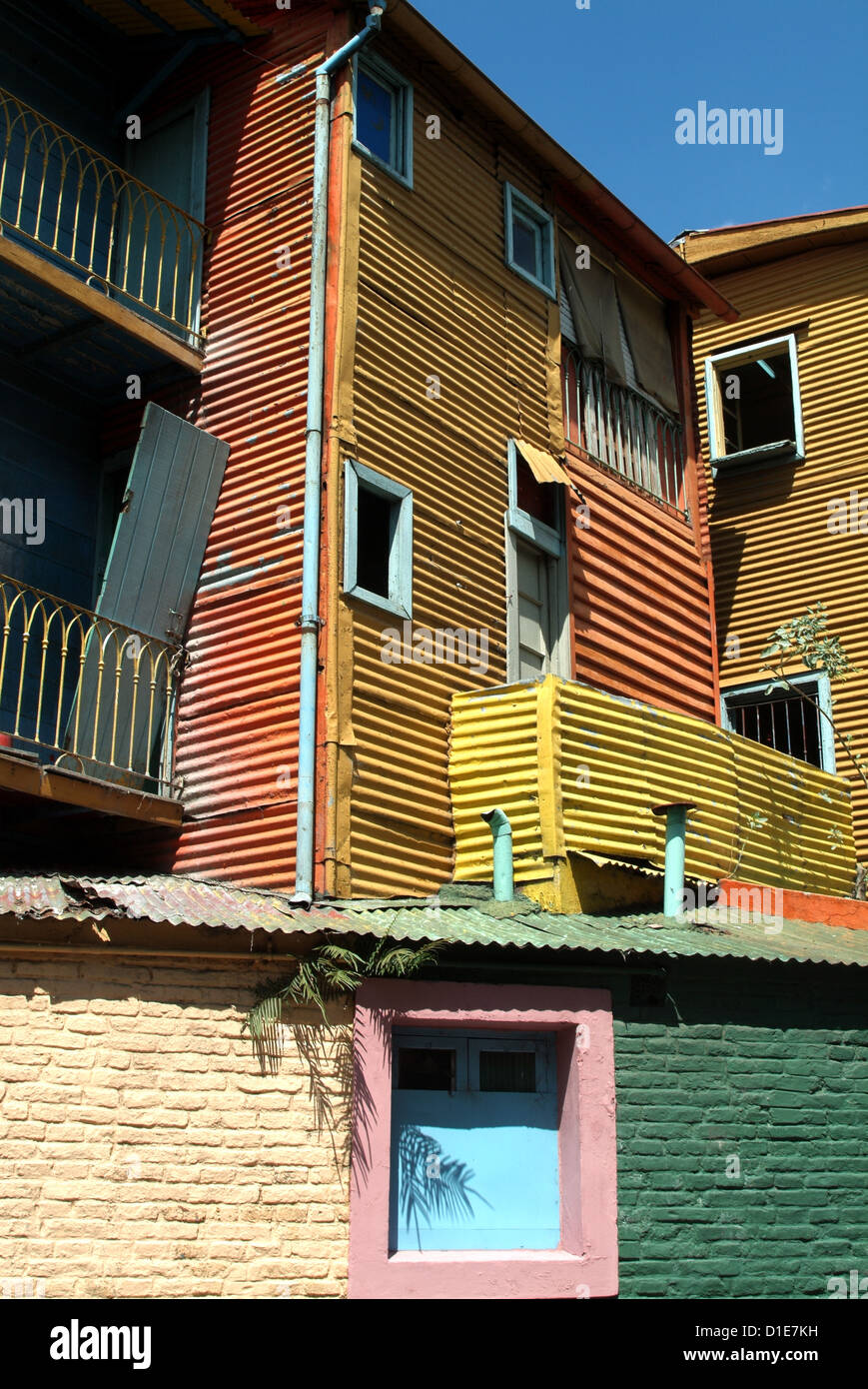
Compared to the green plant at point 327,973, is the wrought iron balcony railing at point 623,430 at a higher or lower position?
higher

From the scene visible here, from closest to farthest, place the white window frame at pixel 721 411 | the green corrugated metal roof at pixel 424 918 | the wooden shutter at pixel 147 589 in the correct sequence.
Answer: the green corrugated metal roof at pixel 424 918
the wooden shutter at pixel 147 589
the white window frame at pixel 721 411

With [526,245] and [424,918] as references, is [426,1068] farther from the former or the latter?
[526,245]

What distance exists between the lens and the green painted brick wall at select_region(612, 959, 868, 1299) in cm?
929

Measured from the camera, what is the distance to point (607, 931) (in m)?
9.72

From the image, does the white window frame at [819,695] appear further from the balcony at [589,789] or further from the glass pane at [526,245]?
the glass pane at [526,245]

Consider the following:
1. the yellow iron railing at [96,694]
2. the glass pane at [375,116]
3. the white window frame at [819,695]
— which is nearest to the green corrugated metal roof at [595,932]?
the yellow iron railing at [96,694]

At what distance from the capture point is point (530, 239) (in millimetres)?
14531

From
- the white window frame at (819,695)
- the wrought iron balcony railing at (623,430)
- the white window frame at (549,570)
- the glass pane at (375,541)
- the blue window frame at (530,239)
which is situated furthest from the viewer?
the white window frame at (819,695)

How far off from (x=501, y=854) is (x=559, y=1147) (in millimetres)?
2158

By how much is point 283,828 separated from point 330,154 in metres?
5.69

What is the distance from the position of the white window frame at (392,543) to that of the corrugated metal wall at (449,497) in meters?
0.12

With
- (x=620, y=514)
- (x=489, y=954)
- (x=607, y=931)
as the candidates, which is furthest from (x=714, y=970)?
(x=620, y=514)

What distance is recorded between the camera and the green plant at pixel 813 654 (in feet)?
48.0

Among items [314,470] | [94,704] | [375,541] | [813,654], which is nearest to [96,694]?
[94,704]
